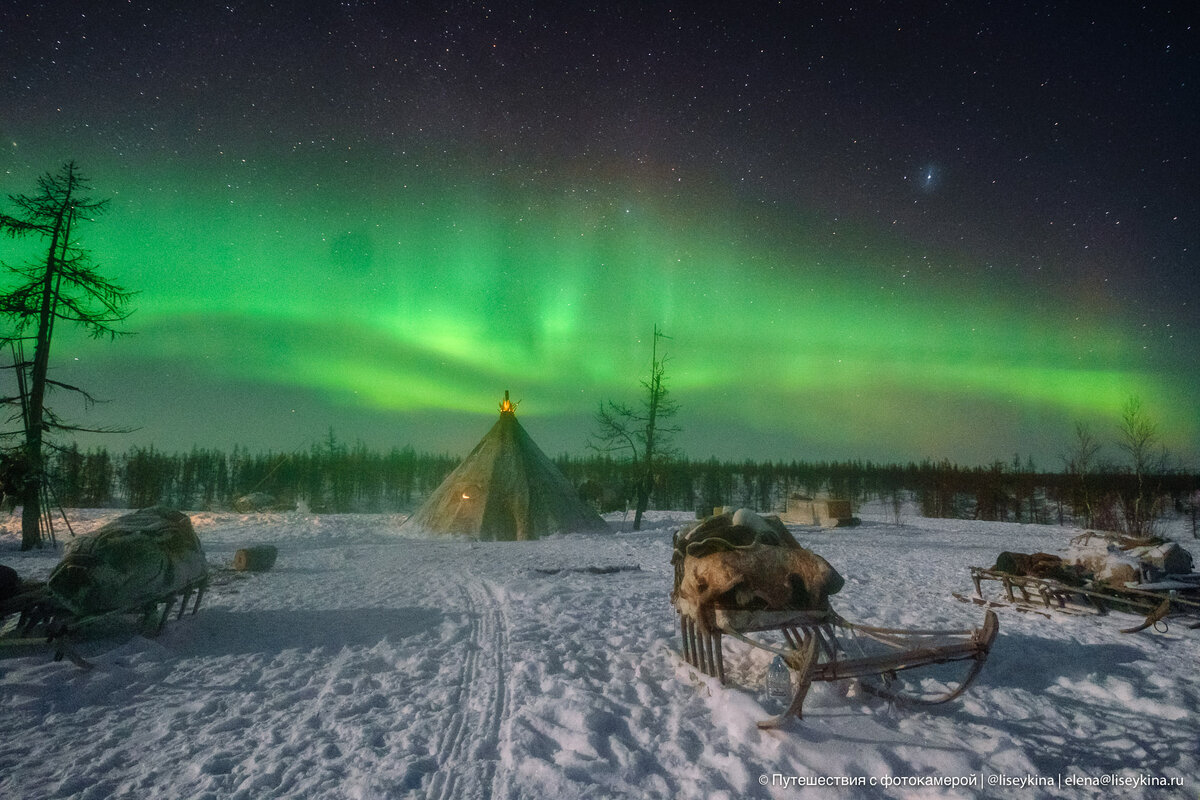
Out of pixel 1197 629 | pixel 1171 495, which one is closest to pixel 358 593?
pixel 1197 629

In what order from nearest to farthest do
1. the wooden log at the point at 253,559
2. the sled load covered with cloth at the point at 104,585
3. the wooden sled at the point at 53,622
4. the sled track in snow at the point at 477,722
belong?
1. the sled track in snow at the point at 477,722
2. the wooden sled at the point at 53,622
3. the sled load covered with cloth at the point at 104,585
4. the wooden log at the point at 253,559

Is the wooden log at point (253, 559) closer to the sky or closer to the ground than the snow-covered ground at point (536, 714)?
closer to the ground

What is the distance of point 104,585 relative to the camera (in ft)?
19.4

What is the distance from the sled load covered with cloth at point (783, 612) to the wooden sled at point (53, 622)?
6.03 metres

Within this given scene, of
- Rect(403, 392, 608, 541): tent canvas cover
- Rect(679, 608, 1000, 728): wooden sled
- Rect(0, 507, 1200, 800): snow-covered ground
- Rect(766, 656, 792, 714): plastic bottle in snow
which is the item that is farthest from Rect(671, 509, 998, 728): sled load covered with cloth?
Rect(403, 392, 608, 541): tent canvas cover

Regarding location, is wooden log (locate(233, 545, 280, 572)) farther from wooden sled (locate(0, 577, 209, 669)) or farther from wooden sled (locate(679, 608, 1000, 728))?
wooden sled (locate(679, 608, 1000, 728))

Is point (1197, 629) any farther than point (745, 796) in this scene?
Yes

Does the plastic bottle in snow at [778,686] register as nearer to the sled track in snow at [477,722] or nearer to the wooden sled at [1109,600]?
the sled track in snow at [477,722]

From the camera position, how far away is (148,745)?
3.99 metres

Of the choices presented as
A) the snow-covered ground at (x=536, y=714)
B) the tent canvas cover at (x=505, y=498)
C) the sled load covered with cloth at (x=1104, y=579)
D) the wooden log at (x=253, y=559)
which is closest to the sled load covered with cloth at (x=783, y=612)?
the snow-covered ground at (x=536, y=714)

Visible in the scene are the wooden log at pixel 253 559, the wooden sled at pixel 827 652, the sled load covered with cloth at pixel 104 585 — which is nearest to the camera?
the wooden sled at pixel 827 652

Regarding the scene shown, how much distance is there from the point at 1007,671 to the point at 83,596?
9773 mm

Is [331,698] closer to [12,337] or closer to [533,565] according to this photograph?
[533,565]

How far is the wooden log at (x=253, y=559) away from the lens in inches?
439
